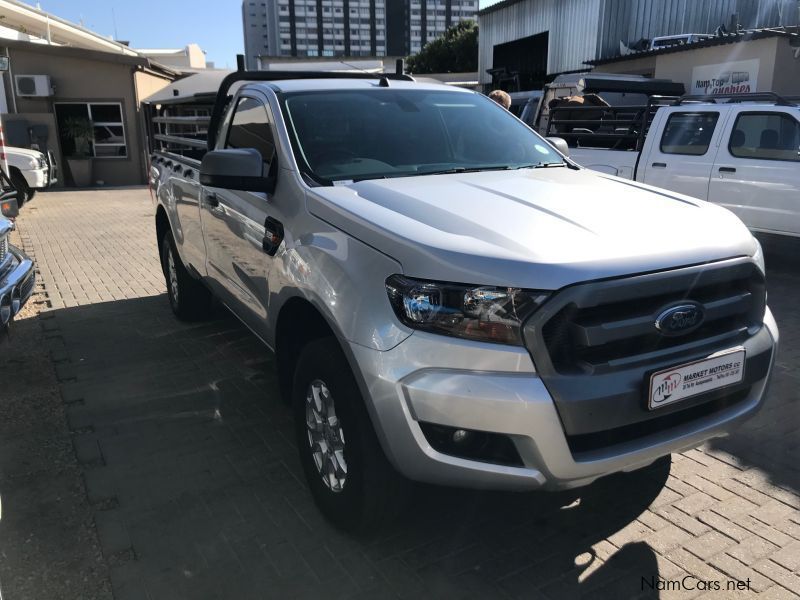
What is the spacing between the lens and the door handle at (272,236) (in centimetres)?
311

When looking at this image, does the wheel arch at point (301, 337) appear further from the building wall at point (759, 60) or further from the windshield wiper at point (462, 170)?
the building wall at point (759, 60)

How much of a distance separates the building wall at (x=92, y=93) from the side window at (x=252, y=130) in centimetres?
1626

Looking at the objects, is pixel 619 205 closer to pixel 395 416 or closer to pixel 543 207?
pixel 543 207

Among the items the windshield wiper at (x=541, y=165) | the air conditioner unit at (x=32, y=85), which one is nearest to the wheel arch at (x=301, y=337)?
the windshield wiper at (x=541, y=165)

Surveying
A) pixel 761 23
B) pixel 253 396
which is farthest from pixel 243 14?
pixel 253 396

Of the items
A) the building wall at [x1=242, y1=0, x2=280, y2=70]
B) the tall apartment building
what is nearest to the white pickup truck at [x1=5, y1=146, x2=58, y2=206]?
the tall apartment building

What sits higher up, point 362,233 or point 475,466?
point 362,233

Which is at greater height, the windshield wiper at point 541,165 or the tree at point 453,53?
the tree at point 453,53

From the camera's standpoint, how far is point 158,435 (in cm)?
380

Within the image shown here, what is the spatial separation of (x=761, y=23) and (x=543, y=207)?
80.6 ft

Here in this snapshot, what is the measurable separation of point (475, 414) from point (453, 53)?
56.4 m

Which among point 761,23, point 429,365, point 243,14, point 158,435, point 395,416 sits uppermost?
point 243,14

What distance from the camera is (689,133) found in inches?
320

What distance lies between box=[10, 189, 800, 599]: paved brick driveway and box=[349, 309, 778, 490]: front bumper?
1.87 feet
